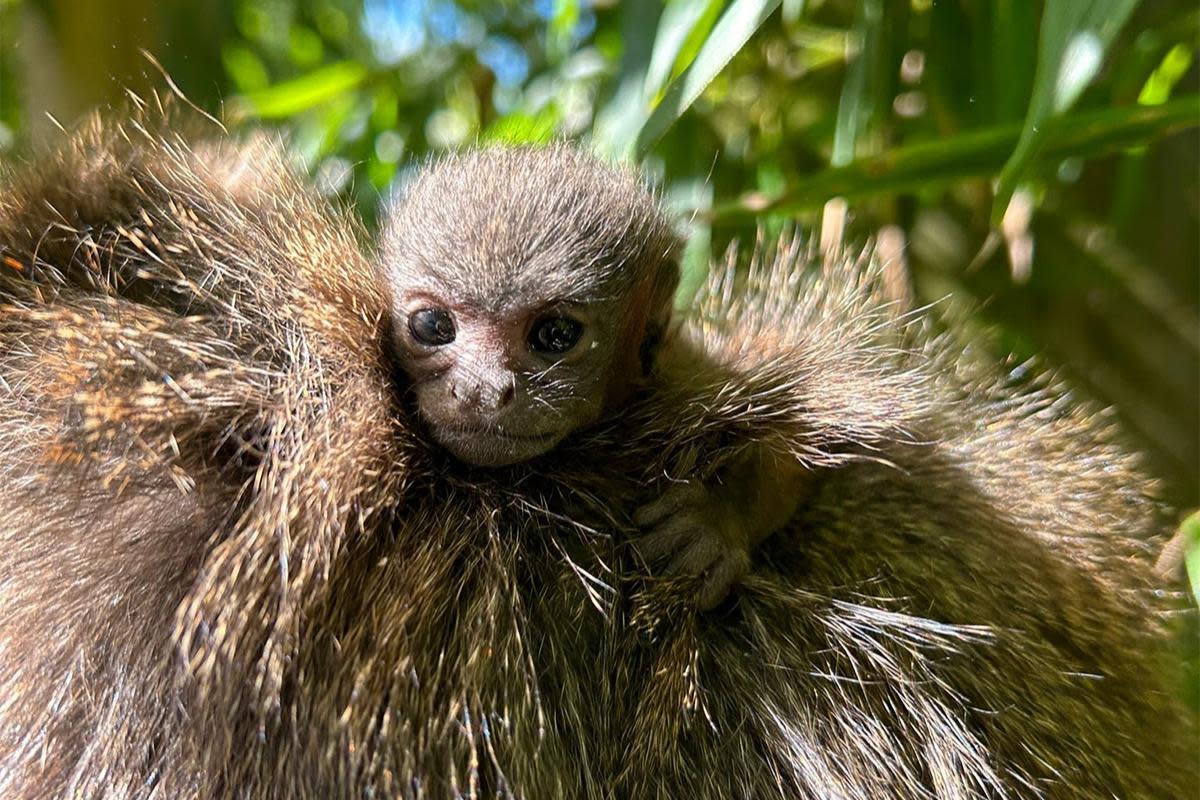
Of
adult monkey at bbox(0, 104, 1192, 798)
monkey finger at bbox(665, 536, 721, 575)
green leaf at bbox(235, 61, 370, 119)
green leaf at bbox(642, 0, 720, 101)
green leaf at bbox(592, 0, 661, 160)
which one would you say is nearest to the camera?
adult monkey at bbox(0, 104, 1192, 798)

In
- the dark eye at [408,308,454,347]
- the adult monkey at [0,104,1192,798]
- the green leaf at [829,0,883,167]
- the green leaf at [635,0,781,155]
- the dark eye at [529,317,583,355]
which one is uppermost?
the green leaf at [829,0,883,167]

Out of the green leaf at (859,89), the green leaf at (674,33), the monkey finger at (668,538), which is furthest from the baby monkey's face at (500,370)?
the green leaf at (859,89)

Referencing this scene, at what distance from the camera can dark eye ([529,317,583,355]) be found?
3.05 feet

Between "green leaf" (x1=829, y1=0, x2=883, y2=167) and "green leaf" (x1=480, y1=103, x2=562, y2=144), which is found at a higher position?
"green leaf" (x1=829, y1=0, x2=883, y2=167)

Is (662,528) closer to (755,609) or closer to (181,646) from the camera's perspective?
(755,609)

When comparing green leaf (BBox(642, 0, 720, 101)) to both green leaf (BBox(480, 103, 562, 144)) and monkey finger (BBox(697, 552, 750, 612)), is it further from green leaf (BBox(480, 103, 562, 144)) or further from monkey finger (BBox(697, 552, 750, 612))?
monkey finger (BBox(697, 552, 750, 612))

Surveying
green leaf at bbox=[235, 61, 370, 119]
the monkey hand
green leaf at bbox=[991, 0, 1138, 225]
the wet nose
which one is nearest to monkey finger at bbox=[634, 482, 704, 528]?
the monkey hand

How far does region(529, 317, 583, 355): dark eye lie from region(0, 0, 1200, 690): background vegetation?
7.9 inches

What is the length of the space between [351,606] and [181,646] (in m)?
0.11

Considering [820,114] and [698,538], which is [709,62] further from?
[820,114]

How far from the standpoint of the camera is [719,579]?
825 mm

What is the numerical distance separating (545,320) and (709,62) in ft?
0.90

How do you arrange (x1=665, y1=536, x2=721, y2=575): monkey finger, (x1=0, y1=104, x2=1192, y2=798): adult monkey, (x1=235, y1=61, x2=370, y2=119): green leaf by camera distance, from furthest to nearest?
(x1=235, y1=61, x2=370, y2=119): green leaf
(x1=665, y1=536, x2=721, y2=575): monkey finger
(x1=0, y1=104, x2=1192, y2=798): adult monkey

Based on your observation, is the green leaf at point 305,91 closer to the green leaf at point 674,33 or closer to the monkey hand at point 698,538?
the green leaf at point 674,33
